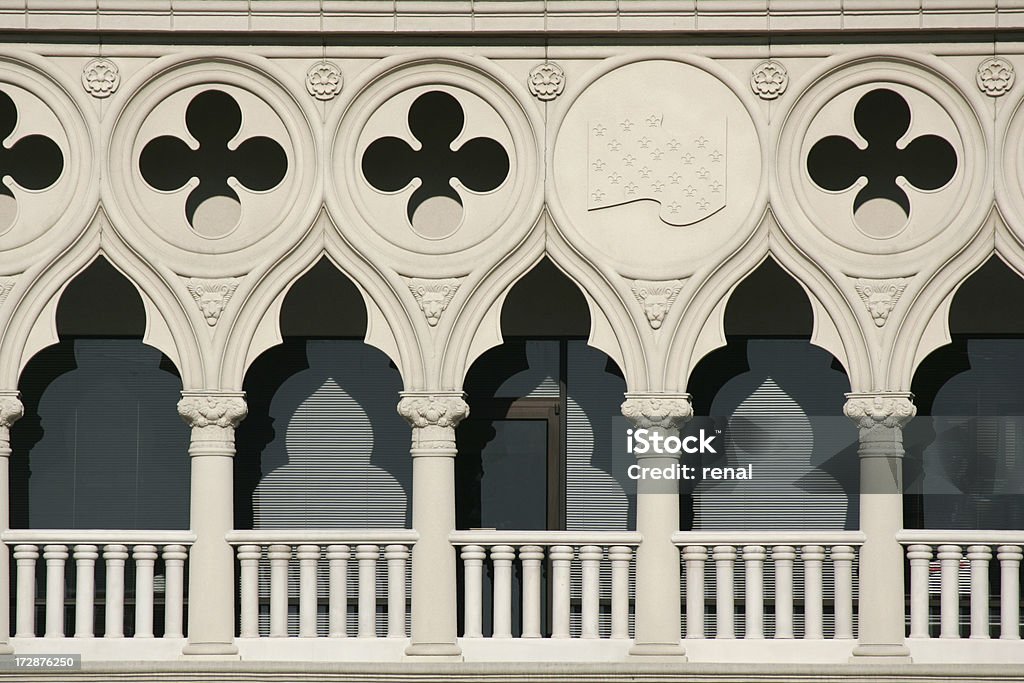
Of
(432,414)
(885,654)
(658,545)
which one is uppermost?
(432,414)

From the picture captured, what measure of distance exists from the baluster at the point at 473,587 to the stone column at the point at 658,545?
1.22 metres

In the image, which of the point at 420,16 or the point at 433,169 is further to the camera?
the point at 433,169

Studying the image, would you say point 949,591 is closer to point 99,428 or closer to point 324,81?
point 324,81

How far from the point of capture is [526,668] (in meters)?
11.1

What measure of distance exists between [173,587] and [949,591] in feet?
19.5

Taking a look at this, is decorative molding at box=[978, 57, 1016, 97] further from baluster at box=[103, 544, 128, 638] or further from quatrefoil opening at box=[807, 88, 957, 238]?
baluster at box=[103, 544, 128, 638]

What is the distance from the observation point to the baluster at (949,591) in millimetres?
11234

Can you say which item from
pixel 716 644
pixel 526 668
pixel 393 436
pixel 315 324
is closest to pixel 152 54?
pixel 315 324

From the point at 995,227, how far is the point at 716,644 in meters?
3.82

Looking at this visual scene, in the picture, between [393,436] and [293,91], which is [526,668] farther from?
[293,91]

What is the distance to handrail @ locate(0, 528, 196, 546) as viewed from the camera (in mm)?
11320

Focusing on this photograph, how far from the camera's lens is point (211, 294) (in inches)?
449

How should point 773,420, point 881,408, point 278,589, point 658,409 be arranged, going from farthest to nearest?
point 773,420, point 278,589, point 658,409, point 881,408

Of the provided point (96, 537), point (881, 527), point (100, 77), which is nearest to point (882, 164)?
point (881, 527)
